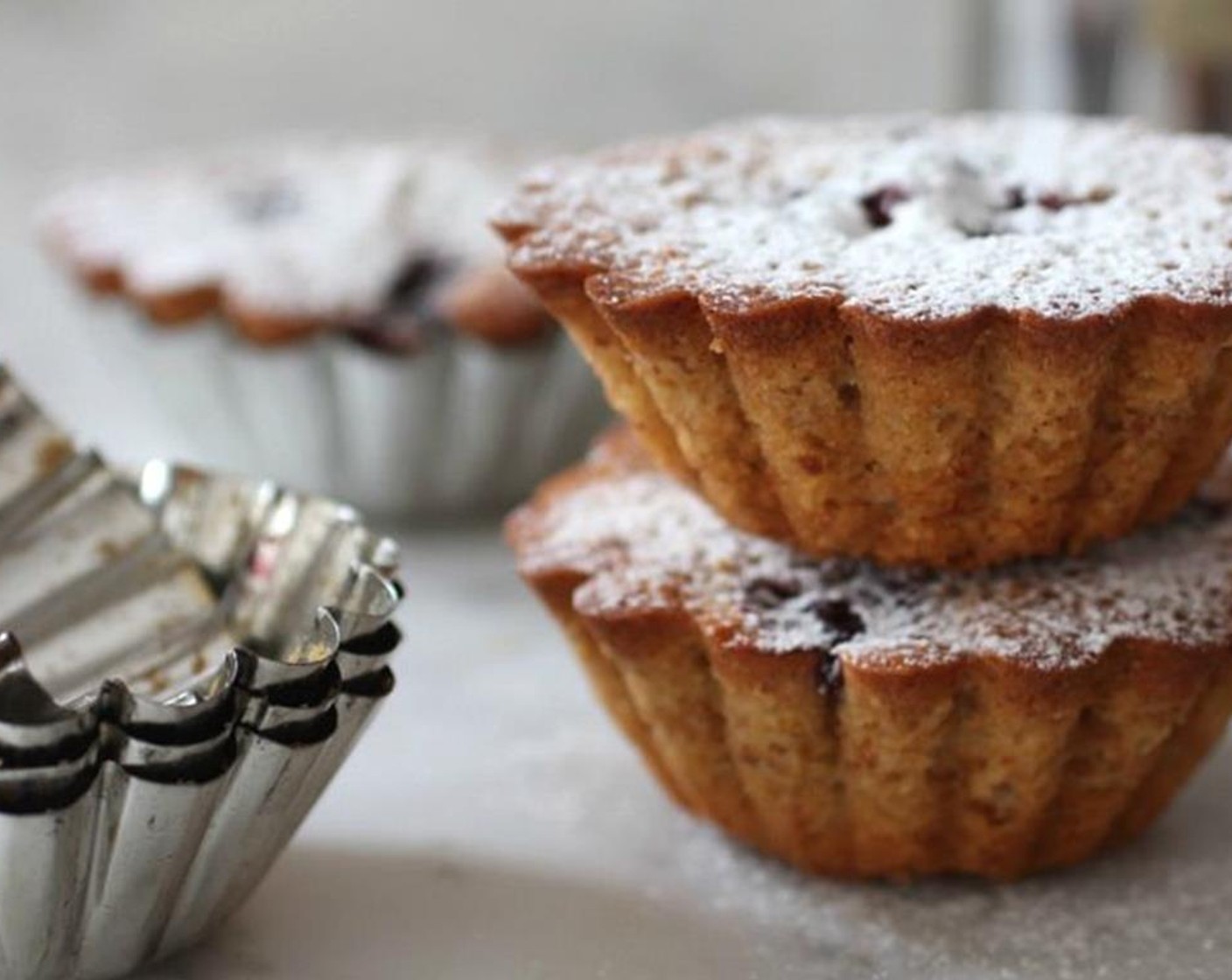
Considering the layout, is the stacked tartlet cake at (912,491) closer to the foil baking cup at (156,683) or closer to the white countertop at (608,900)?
the white countertop at (608,900)

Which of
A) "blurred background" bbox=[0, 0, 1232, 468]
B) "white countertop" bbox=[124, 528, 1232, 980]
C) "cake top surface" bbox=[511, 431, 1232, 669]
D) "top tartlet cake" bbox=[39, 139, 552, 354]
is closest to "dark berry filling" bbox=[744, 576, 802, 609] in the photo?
"cake top surface" bbox=[511, 431, 1232, 669]

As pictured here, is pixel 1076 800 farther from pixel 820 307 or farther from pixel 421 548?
pixel 421 548

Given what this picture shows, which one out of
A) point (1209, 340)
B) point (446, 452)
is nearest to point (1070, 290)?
point (1209, 340)

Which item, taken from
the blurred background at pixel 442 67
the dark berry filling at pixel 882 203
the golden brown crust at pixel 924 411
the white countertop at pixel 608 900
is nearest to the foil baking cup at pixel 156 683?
the white countertop at pixel 608 900

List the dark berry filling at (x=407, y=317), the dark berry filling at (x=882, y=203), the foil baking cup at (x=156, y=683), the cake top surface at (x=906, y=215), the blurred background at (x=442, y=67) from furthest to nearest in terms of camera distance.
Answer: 1. the blurred background at (x=442, y=67)
2. the dark berry filling at (x=407, y=317)
3. the dark berry filling at (x=882, y=203)
4. the cake top surface at (x=906, y=215)
5. the foil baking cup at (x=156, y=683)

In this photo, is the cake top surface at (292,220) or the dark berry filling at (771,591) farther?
the cake top surface at (292,220)

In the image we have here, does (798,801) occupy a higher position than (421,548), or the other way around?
(798,801)

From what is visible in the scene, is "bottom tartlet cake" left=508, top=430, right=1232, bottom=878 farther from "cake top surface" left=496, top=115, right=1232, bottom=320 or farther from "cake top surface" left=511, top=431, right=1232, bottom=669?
"cake top surface" left=496, top=115, right=1232, bottom=320
